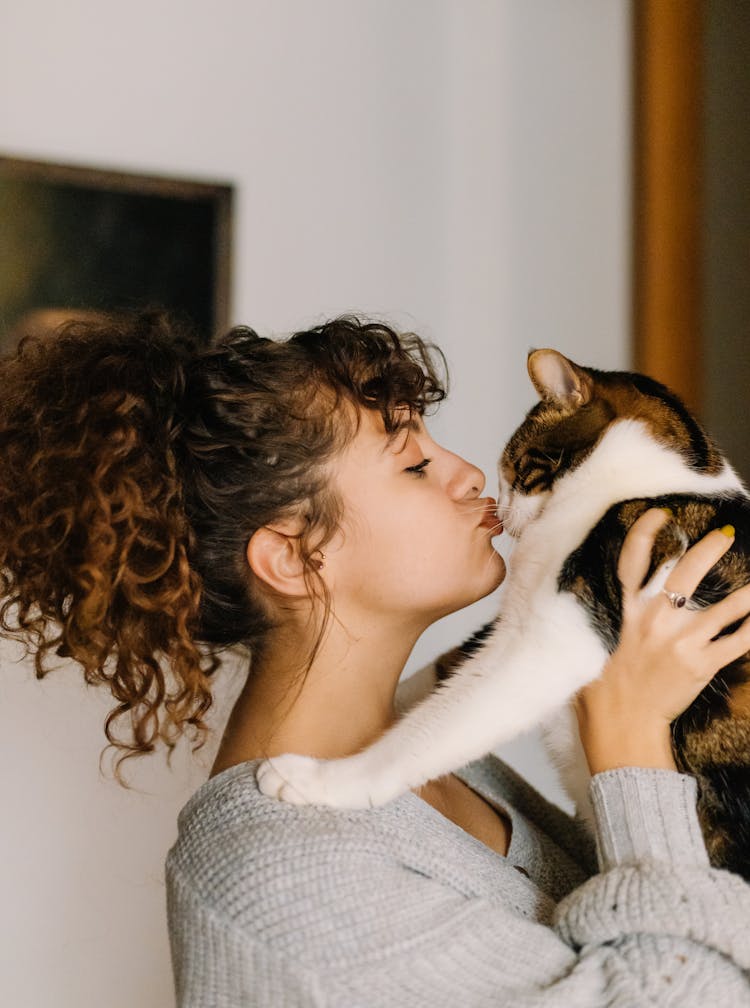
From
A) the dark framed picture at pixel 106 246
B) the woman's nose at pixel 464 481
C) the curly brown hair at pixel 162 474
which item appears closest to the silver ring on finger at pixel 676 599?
the woman's nose at pixel 464 481

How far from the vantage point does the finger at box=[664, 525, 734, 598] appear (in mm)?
1096

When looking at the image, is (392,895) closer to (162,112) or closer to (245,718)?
(245,718)

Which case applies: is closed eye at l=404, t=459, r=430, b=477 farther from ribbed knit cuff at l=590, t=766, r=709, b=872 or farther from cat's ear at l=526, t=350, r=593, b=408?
ribbed knit cuff at l=590, t=766, r=709, b=872

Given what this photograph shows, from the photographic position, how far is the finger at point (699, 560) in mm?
1096

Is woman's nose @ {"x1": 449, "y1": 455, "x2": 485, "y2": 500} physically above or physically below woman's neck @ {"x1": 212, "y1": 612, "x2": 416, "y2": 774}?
above

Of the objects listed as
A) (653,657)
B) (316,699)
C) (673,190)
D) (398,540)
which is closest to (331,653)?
(316,699)

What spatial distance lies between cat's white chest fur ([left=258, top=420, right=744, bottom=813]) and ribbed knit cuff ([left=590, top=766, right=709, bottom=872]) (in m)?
0.12

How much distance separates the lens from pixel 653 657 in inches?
43.7

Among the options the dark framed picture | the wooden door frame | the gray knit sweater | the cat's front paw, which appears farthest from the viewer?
the wooden door frame

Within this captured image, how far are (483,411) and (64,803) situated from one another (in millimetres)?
1122

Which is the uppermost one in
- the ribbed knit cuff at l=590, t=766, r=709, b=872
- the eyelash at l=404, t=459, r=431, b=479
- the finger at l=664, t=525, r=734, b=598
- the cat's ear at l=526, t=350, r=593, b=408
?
the cat's ear at l=526, t=350, r=593, b=408

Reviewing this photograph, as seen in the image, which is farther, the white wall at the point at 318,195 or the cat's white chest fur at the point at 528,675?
the white wall at the point at 318,195

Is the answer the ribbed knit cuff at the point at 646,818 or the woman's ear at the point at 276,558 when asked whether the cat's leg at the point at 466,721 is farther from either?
the woman's ear at the point at 276,558

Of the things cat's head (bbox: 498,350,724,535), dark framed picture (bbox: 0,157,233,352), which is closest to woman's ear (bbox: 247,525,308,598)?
cat's head (bbox: 498,350,724,535)
